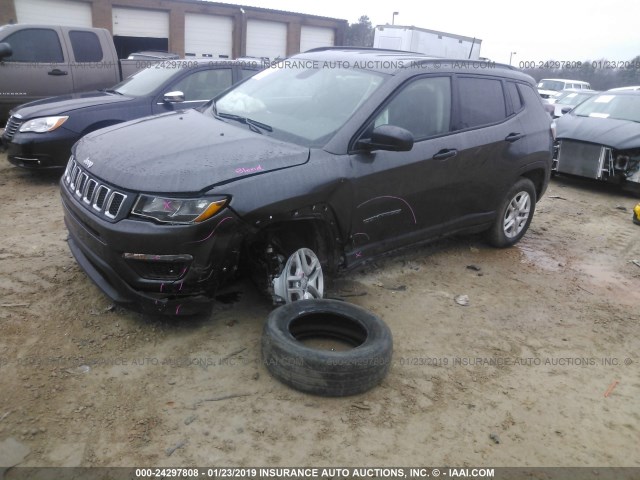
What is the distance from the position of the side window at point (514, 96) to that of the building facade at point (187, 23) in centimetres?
2303

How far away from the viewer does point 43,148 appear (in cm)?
645

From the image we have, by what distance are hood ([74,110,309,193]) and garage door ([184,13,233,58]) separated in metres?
26.2

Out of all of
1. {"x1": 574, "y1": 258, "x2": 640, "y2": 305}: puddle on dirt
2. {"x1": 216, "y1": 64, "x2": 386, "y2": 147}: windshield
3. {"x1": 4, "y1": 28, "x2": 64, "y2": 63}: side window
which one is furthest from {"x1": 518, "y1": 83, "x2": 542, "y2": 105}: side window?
{"x1": 4, "y1": 28, "x2": 64, "y2": 63}: side window

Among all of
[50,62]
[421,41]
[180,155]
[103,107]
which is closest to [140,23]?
[421,41]

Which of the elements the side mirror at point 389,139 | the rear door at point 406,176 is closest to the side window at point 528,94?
the rear door at point 406,176

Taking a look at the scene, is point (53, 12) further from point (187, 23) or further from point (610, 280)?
point (610, 280)

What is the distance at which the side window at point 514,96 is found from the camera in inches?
206

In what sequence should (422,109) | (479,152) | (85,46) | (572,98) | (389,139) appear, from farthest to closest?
(572,98)
(85,46)
(479,152)
(422,109)
(389,139)

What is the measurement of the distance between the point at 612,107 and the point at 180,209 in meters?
9.02

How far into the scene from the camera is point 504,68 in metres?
5.36

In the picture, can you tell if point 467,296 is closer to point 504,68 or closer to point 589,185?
point 504,68

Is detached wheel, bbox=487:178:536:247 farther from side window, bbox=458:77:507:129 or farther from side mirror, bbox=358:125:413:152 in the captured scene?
side mirror, bbox=358:125:413:152

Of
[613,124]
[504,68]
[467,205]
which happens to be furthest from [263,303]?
[613,124]

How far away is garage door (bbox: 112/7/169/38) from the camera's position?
84.0 feet
